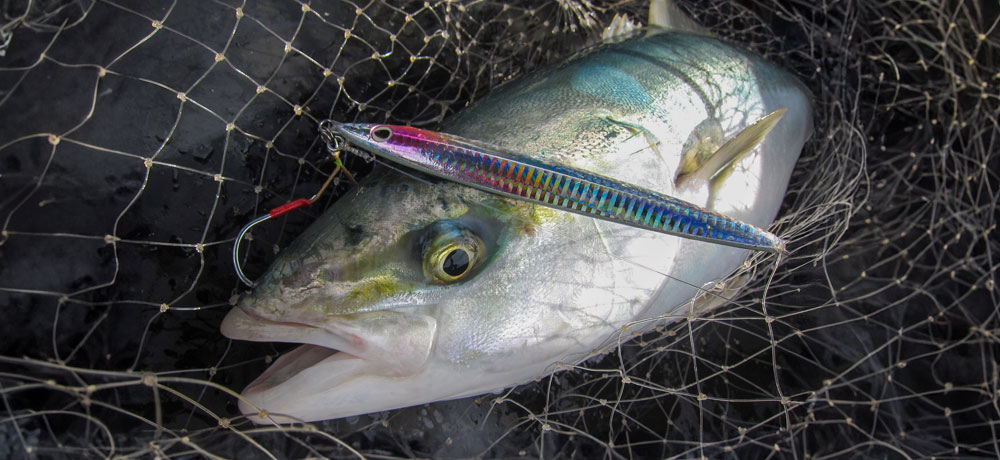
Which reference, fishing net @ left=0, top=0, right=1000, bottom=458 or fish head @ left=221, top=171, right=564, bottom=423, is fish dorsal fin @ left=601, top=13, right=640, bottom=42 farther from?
fish head @ left=221, top=171, right=564, bottom=423

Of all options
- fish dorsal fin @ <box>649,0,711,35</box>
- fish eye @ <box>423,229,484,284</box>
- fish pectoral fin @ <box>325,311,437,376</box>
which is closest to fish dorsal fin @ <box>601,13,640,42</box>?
fish dorsal fin @ <box>649,0,711,35</box>

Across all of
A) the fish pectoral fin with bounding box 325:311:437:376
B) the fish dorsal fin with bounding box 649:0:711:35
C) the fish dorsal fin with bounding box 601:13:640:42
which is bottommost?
the fish pectoral fin with bounding box 325:311:437:376

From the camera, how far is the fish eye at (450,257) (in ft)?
4.98

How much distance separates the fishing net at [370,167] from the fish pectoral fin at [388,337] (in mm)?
333

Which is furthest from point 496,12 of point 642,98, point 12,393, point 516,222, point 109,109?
point 12,393

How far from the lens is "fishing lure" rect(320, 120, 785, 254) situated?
60.6 inches

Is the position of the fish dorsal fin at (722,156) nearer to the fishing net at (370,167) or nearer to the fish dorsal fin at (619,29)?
the fishing net at (370,167)

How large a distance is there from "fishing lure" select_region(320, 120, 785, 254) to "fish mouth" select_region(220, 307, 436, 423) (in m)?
0.39

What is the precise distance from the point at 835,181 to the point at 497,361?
1604 mm

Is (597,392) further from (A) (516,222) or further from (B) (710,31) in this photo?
(B) (710,31)

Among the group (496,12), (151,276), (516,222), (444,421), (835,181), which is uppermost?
(496,12)

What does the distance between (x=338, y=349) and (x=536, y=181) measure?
656mm

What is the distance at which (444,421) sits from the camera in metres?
2.10

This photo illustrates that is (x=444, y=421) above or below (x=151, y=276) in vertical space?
below
